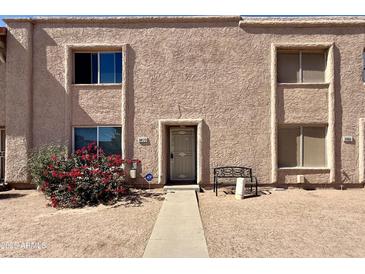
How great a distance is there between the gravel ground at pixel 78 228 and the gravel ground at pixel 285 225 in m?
1.48

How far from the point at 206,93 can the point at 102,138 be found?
445 cm

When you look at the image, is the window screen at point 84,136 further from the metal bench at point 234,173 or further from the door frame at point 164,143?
the metal bench at point 234,173

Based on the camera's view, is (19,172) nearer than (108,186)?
No

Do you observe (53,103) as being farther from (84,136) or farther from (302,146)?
(302,146)

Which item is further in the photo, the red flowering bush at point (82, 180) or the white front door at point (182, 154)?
the white front door at point (182, 154)

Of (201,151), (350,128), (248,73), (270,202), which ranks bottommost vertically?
(270,202)

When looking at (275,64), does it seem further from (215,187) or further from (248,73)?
(215,187)

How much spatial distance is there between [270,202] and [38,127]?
890 centimetres

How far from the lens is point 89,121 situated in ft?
29.7

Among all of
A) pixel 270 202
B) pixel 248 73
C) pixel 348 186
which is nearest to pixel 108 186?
pixel 270 202

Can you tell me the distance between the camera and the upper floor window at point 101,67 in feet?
30.2

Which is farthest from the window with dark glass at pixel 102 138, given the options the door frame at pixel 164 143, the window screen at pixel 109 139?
the door frame at pixel 164 143

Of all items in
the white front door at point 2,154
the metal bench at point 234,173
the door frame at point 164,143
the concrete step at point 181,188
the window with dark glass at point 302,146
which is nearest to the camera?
the concrete step at point 181,188

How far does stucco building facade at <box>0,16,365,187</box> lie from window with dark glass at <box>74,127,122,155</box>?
56 mm
